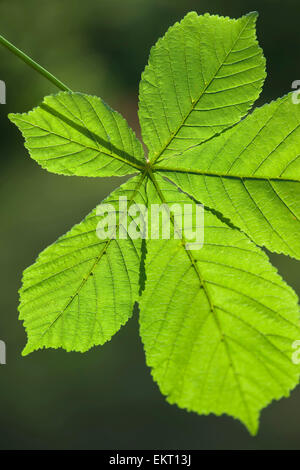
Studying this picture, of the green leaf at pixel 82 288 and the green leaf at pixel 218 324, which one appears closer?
the green leaf at pixel 218 324

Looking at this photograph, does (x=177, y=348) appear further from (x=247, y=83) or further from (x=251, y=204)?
Answer: (x=247, y=83)

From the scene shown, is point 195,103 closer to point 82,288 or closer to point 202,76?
point 202,76

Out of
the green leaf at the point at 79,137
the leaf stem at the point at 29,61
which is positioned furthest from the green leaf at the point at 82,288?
the leaf stem at the point at 29,61

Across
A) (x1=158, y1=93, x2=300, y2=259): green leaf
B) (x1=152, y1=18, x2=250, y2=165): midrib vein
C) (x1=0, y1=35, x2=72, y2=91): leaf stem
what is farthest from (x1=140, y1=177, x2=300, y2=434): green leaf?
(x1=0, y1=35, x2=72, y2=91): leaf stem

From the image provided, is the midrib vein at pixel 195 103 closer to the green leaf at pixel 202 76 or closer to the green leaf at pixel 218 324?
the green leaf at pixel 202 76

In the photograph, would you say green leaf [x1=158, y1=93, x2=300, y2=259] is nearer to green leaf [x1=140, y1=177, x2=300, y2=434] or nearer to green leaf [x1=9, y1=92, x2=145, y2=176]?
green leaf [x1=140, y1=177, x2=300, y2=434]
